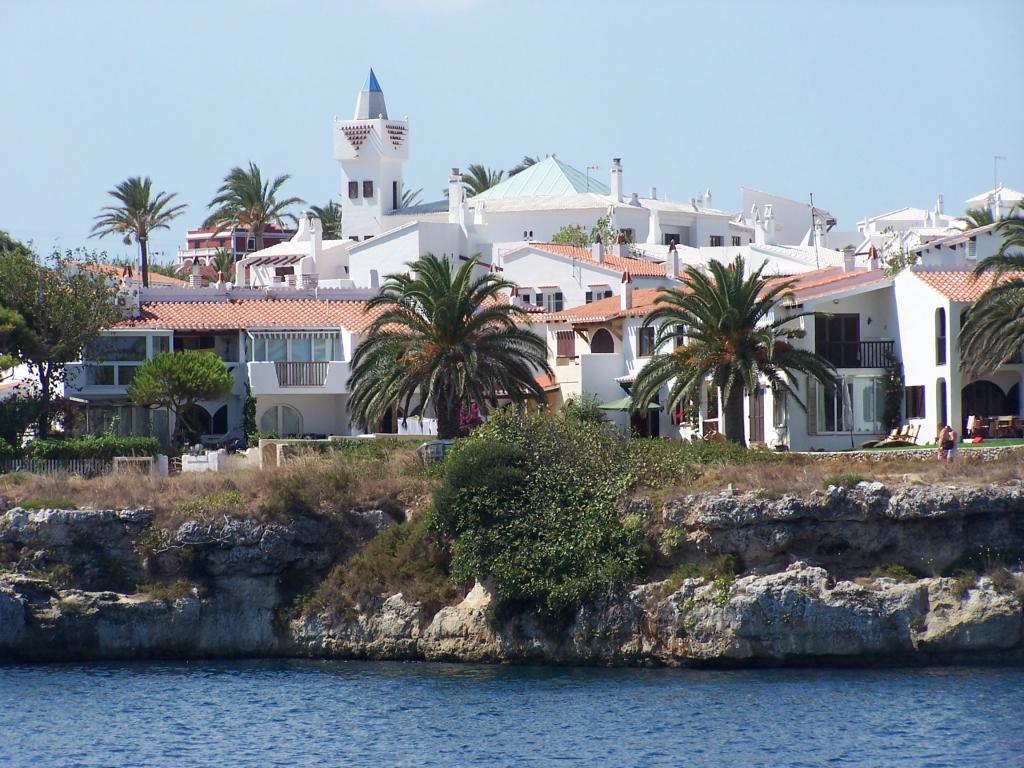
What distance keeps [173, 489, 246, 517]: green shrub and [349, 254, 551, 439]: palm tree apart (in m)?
8.13

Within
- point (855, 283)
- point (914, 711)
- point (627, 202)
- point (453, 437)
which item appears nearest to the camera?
point (914, 711)

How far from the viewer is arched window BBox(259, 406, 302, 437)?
69875 mm

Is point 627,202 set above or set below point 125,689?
above

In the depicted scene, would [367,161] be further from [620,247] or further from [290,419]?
[290,419]

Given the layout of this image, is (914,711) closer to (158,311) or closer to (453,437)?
(453,437)

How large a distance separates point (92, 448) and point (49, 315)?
898cm

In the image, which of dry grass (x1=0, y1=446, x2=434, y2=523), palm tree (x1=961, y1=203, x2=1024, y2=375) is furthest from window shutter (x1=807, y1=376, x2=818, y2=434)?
dry grass (x1=0, y1=446, x2=434, y2=523)

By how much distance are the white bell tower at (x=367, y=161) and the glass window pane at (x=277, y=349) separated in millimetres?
48970

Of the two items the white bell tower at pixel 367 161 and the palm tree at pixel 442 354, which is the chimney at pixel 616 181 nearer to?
the white bell tower at pixel 367 161

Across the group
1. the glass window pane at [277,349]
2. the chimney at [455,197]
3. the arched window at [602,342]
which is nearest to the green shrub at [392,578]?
the glass window pane at [277,349]

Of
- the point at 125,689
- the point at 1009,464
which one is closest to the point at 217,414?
the point at 125,689

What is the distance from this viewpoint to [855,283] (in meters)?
61.6

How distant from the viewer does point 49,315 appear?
6575 centimetres

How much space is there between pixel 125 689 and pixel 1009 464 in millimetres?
23100
